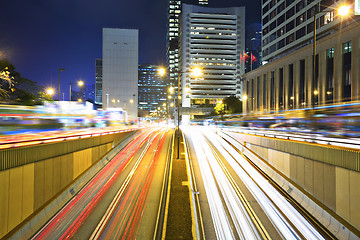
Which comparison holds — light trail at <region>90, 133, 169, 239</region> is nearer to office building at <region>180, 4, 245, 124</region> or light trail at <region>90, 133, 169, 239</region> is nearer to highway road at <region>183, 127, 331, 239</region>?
highway road at <region>183, 127, 331, 239</region>

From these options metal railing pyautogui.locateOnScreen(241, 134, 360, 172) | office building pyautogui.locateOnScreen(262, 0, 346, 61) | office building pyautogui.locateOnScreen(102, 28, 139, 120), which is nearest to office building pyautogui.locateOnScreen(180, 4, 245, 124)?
office building pyautogui.locateOnScreen(102, 28, 139, 120)

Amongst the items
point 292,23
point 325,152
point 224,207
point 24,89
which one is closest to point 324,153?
point 325,152

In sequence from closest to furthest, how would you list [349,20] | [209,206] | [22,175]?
1. [22,175]
2. [209,206]
3. [349,20]

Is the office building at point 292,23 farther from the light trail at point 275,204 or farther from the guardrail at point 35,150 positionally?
the guardrail at point 35,150

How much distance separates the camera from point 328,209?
33.4 ft

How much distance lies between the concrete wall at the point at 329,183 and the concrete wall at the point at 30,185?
11.6 m

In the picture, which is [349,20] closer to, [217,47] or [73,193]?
[73,193]

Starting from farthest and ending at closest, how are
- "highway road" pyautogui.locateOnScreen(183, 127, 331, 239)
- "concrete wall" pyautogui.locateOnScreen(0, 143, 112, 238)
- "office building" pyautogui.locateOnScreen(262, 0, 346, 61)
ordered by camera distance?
"office building" pyautogui.locateOnScreen(262, 0, 346, 61), "highway road" pyautogui.locateOnScreen(183, 127, 331, 239), "concrete wall" pyautogui.locateOnScreen(0, 143, 112, 238)

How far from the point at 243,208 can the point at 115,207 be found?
19.9ft

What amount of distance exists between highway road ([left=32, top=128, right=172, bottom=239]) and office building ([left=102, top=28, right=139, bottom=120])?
56.8 meters

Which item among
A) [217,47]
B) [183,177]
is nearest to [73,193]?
[183,177]

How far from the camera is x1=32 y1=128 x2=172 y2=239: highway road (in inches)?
Answer: 389

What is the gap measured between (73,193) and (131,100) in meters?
62.1

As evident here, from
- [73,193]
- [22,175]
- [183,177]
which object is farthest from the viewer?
[183,177]
